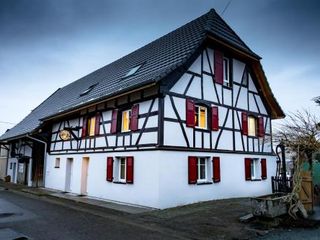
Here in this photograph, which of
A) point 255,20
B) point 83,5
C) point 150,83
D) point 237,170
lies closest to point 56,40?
point 83,5

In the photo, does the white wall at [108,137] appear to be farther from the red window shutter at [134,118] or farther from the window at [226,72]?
the window at [226,72]

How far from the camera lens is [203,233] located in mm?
7074

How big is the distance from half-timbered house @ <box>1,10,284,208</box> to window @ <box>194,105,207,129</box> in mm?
53

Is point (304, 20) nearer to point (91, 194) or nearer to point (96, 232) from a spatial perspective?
point (96, 232)

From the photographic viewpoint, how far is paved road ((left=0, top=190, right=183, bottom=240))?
6832mm

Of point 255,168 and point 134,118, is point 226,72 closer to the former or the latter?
point 255,168

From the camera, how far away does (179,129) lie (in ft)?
37.1

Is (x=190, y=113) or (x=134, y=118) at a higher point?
(x=190, y=113)

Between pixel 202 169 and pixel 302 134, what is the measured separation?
4.70 meters

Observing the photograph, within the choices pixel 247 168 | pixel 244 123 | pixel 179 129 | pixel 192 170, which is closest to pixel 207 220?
pixel 192 170

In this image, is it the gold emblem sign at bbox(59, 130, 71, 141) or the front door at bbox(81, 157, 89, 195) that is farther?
the gold emblem sign at bbox(59, 130, 71, 141)

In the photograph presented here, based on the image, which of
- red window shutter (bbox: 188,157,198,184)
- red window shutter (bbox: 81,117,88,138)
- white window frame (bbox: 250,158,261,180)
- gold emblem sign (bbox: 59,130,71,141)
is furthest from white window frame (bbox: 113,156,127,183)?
white window frame (bbox: 250,158,261,180)

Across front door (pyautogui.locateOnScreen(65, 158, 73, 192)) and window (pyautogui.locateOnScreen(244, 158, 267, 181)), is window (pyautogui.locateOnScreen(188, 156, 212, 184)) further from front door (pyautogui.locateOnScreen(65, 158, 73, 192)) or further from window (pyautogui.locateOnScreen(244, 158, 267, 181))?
front door (pyautogui.locateOnScreen(65, 158, 73, 192))

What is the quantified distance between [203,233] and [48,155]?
14.4 metres
